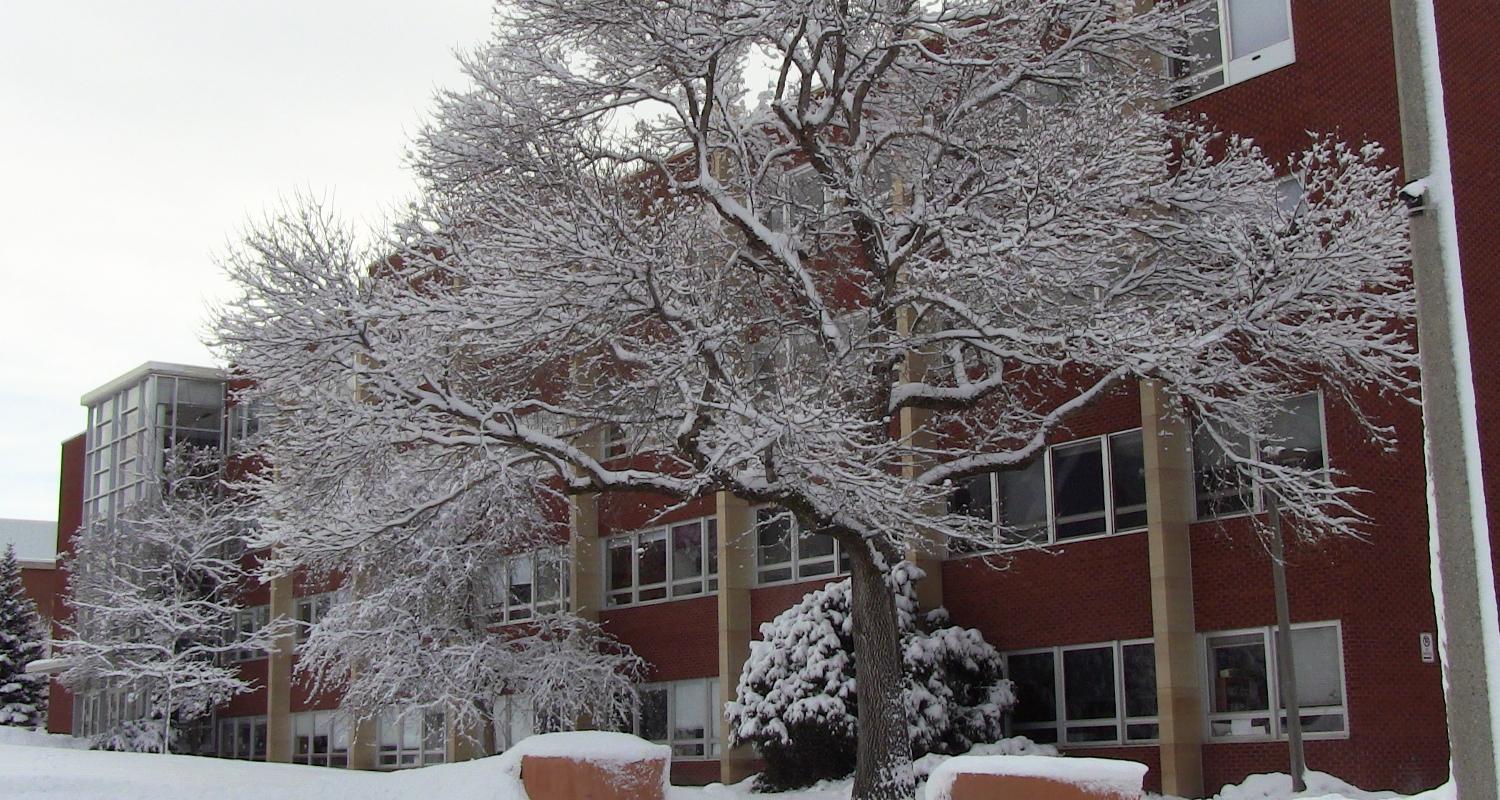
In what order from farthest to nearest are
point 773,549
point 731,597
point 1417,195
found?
point 773,549
point 731,597
point 1417,195

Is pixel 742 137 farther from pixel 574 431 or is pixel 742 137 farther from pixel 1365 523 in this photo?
pixel 1365 523

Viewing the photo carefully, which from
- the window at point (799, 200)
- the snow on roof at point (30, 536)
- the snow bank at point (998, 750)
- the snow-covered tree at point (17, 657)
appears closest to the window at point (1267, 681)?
the snow bank at point (998, 750)

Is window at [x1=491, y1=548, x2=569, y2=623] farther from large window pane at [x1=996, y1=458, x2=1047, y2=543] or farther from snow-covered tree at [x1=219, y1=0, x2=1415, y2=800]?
snow-covered tree at [x1=219, y1=0, x2=1415, y2=800]

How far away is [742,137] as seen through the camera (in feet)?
60.8

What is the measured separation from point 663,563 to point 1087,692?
10.8 m

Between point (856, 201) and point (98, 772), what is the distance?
10.0m

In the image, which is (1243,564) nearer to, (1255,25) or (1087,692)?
(1087,692)

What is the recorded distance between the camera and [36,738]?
175ft

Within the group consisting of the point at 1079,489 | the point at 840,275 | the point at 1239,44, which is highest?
the point at 1239,44

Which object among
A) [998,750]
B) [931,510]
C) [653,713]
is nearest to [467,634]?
[653,713]

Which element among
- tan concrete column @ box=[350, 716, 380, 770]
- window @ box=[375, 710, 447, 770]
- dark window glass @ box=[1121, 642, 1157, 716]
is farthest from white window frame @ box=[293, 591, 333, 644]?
dark window glass @ box=[1121, 642, 1157, 716]

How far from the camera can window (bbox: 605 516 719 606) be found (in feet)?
94.7

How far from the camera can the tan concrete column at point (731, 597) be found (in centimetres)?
2673

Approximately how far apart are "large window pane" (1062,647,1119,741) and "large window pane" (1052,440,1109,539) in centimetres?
175
